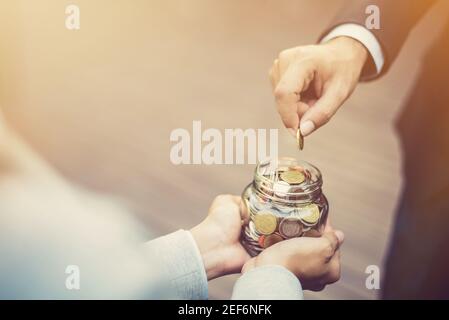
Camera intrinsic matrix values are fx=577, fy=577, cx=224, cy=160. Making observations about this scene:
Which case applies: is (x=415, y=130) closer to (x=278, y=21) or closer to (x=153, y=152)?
(x=278, y=21)

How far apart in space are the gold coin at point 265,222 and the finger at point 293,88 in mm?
216

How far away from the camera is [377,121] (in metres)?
1.31

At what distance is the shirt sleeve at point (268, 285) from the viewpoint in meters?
1.14

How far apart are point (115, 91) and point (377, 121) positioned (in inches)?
23.5

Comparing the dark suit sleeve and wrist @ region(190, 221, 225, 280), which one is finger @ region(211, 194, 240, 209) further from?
the dark suit sleeve

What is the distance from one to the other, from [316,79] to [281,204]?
0.30m

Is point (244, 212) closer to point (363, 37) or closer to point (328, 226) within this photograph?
point (328, 226)

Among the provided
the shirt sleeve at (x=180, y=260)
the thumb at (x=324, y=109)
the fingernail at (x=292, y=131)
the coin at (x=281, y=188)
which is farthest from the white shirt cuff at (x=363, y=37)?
the shirt sleeve at (x=180, y=260)

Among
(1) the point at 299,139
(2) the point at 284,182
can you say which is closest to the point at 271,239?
(2) the point at 284,182

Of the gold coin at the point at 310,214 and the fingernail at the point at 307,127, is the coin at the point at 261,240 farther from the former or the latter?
the fingernail at the point at 307,127

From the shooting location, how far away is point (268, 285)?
114 centimetres

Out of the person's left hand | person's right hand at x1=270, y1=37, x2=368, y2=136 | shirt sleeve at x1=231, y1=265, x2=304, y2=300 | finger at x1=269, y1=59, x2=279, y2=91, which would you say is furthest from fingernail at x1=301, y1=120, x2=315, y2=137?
shirt sleeve at x1=231, y1=265, x2=304, y2=300

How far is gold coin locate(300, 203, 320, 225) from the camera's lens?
125 cm
